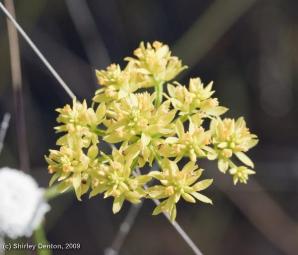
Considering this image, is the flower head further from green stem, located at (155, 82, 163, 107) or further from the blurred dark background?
the blurred dark background

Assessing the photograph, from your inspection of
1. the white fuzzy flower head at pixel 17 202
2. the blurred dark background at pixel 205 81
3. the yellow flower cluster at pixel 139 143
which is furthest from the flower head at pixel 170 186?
the blurred dark background at pixel 205 81

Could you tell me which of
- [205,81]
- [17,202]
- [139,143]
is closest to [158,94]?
[139,143]

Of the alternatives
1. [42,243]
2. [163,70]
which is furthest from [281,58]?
[42,243]

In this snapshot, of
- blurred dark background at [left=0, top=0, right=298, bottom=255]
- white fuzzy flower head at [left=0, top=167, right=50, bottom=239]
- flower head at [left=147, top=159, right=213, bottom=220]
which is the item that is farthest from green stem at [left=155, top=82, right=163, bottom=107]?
blurred dark background at [left=0, top=0, right=298, bottom=255]

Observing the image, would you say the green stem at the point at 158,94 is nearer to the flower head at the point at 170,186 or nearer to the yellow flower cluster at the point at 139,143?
the yellow flower cluster at the point at 139,143

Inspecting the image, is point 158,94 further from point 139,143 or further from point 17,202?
point 17,202
